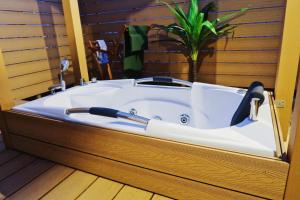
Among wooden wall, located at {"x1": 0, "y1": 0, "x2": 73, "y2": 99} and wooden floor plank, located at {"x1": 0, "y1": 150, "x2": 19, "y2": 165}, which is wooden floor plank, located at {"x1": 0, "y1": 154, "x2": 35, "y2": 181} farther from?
wooden wall, located at {"x1": 0, "y1": 0, "x2": 73, "y2": 99}

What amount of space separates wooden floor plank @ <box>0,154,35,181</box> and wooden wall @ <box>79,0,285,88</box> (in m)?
1.91

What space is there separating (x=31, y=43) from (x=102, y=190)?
86.1 inches

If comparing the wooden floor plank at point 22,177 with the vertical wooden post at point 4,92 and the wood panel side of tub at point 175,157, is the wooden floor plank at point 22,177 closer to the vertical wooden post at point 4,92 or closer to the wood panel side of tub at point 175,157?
the wood panel side of tub at point 175,157

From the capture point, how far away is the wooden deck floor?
1159mm

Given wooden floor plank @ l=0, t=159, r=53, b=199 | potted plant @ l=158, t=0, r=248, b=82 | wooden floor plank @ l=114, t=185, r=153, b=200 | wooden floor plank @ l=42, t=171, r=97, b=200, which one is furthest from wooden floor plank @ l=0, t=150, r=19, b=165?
potted plant @ l=158, t=0, r=248, b=82

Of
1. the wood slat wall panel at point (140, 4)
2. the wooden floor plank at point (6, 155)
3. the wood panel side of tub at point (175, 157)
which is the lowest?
the wooden floor plank at point (6, 155)

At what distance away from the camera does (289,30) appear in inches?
63.5

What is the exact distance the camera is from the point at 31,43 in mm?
2590

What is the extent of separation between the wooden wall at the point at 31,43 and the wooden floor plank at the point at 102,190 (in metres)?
1.84

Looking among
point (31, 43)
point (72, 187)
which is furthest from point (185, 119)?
point (31, 43)

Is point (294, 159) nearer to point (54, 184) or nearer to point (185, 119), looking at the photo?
point (185, 119)

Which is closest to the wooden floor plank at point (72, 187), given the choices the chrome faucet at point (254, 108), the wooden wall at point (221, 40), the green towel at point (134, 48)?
the chrome faucet at point (254, 108)

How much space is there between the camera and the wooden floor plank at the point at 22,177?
1248 millimetres

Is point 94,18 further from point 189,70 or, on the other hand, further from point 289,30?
point 289,30
